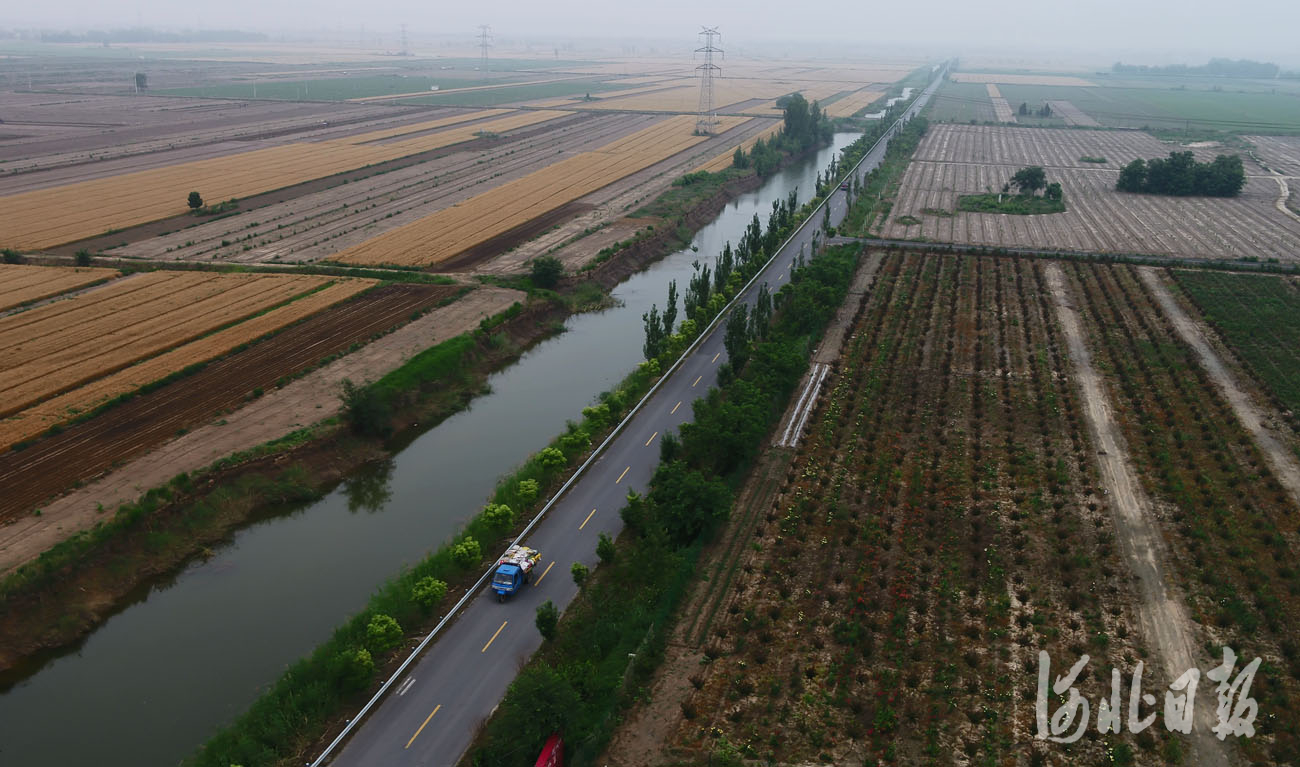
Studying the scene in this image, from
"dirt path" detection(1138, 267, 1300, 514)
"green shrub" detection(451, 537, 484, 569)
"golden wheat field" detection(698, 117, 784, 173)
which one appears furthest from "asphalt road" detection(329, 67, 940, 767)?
"golden wheat field" detection(698, 117, 784, 173)

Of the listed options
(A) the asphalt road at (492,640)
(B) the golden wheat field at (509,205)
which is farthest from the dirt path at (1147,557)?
(B) the golden wheat field at (509,205)

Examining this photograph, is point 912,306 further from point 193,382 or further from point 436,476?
point 193,382

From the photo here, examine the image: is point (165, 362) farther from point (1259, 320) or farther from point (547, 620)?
point (1259, 320)

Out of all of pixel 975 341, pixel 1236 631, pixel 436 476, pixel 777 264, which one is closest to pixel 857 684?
pixel 1236 631

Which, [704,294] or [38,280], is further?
[38,280]

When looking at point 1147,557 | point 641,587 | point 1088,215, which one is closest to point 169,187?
point 641,587

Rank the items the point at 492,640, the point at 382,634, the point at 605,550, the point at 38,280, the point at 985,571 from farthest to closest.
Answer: the point at 38,280, the point at 985,571, the point at 605,550, the point at 492,640, the point at 382,634

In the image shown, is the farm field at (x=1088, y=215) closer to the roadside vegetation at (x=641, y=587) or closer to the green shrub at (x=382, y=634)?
the roadside vegetation at (x=641, y=587)
